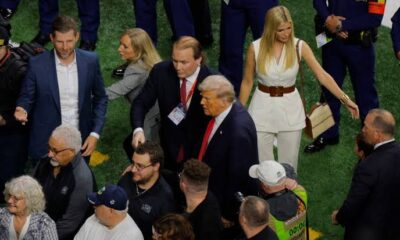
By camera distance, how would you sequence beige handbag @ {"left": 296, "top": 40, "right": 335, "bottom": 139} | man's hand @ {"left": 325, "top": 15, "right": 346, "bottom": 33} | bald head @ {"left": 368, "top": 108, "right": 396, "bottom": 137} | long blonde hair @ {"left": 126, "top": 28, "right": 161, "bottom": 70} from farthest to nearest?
man's hand @ {"left": 325, "top": 15, "right": 346, "bottom": 33} < beige handbag @ {"left": 296, "top": 40, "right": 335, "bottom": 139} < long blonde hair @ {"left": 126, "top": 28, "right": 161, "bottom": 70} < bald head @ {"left": 368, "top": 108, "right": 396, "bottom": 137}

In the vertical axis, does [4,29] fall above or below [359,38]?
above

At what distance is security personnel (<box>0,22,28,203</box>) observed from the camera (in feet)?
18.9

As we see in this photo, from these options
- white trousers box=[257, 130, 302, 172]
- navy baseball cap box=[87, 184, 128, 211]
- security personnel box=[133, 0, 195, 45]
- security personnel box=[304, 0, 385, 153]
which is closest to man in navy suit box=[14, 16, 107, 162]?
navy baseball cap box=[87, 184, 128, 211]

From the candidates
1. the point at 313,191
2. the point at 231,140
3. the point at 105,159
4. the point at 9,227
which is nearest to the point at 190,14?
the point at 105,159

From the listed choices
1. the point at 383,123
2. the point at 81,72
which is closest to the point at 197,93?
the point at 81,72

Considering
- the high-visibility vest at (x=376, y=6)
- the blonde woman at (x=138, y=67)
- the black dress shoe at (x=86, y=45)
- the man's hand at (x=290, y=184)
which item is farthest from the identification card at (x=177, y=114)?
the black dress shoe at (x=86, y=45)

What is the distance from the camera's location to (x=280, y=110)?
6.10 metres

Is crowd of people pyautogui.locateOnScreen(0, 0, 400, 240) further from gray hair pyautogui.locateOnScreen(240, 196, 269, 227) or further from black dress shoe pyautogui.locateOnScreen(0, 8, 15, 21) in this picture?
black dress shoe pyautogui.locateOnScreen(0, 8, 15, 21)

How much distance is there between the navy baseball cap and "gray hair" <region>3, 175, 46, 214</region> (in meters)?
0.36

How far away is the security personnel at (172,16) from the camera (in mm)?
7781

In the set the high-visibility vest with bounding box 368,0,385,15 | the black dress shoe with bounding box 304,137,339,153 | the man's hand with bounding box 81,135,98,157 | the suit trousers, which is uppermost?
the high-visibility vest with bounding box 368,0,385,15

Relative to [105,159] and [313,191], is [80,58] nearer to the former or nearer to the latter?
[105,159]

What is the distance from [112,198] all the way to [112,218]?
0.13 meters

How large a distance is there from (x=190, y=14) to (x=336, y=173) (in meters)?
2.17
